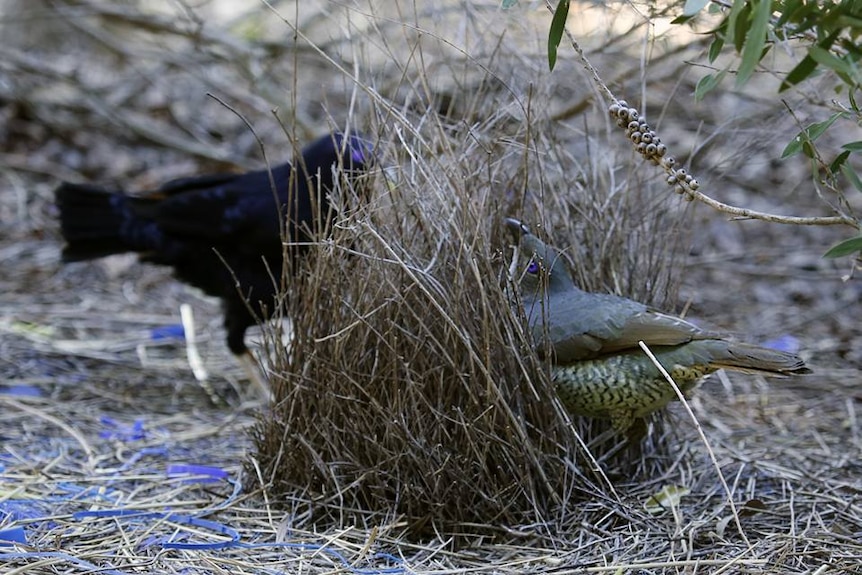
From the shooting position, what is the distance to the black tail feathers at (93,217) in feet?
14.8

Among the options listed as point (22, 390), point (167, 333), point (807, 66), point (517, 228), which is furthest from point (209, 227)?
point (807, 66)

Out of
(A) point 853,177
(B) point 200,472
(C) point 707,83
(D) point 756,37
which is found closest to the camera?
(D) point 756,37

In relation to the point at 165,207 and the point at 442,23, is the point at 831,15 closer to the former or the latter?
the point at 442,23

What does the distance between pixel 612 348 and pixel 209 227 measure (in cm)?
217

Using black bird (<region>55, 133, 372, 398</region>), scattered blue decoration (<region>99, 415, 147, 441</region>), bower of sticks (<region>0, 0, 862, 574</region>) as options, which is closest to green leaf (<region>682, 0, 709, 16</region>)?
bower of sticks (<region>0, 0, 862, 574</region>)

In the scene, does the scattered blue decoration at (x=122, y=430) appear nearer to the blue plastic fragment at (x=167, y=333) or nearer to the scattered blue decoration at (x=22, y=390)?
the scattered blue decoration at (x=22, y=390)

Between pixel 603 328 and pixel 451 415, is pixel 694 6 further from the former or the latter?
pixel 451 415

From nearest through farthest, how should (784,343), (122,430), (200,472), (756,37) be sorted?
(756,37)
(200,472)
(122,430)
(784,343)

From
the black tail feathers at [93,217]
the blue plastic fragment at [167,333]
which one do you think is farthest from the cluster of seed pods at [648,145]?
the blue plastic fragment at [167,333]

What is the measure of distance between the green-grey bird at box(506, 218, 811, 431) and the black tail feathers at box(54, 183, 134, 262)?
7.91 ft

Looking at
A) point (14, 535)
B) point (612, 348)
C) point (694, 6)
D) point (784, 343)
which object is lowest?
point (784, 343)

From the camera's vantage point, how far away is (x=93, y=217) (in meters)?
4.53

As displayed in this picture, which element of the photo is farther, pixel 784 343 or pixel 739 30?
pixel 784 343

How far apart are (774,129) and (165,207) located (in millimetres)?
2472
